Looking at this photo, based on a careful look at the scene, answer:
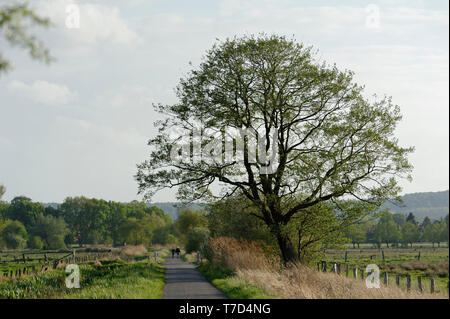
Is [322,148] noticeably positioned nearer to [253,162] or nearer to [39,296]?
[253,162]

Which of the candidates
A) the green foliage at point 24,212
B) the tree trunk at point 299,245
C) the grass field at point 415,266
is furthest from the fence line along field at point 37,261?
the green foliage at point 24,212

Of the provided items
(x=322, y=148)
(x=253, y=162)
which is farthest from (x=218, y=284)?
(x=322, y=148)

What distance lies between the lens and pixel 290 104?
81.9 ft

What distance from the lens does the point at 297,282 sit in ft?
59.7

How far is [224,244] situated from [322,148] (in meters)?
8.74

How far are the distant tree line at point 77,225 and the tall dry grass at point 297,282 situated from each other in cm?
6476

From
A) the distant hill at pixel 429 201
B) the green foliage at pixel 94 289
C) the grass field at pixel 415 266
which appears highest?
the distant hill at pixel 429 201

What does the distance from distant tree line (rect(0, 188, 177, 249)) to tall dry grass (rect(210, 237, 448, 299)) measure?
6476cm

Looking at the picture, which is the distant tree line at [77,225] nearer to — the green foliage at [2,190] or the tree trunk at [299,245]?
the green foliage at [2,190]

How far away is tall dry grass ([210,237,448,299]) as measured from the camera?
14.9 m

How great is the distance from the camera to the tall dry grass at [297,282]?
14930 millimetres

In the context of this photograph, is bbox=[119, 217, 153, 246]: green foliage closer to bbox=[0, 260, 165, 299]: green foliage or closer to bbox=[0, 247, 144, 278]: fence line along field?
bbox=[0, 247, 144, 278]: fence line along field

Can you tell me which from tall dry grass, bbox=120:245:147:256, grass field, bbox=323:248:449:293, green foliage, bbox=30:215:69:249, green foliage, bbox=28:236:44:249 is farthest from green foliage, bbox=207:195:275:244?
green foliage, bbox=30:215:69:249

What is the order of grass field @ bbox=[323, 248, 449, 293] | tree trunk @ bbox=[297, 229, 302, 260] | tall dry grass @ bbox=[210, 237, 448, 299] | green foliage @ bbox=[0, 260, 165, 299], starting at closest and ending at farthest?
tall dry grass @ bbox=[210, 237, 448, 299] → green foliage @ bbox=[0, 260, 165, 299] → grass field @ bbox=[323, 248, 449, 293] → tree trunk @ bbox=[297, 229, 302, 260]
